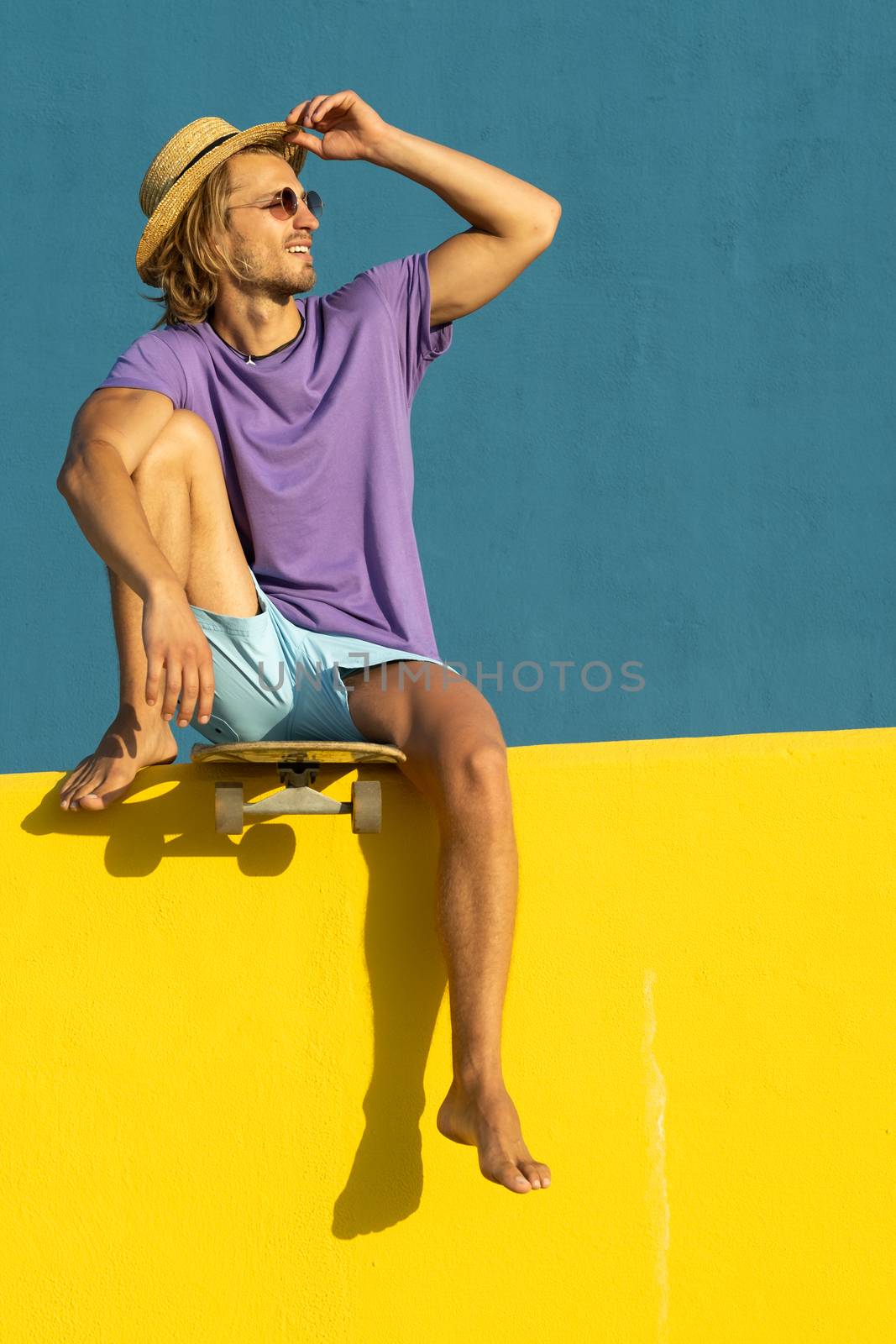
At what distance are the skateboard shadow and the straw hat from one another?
0.87 metres

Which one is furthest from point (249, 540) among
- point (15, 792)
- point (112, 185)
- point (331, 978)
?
point (112, 185)

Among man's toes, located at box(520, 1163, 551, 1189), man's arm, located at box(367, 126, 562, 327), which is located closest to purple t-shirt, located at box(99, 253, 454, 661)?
man's arm, located at box(367, 126, 562, 327)

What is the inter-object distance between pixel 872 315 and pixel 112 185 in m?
1.65

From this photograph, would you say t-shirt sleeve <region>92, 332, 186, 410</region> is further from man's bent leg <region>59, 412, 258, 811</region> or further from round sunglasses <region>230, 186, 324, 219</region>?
round sunglasses <region>230, 186, 324, 219</region>

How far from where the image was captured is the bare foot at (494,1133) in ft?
5.84

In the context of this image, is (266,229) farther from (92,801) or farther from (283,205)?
(92,801)

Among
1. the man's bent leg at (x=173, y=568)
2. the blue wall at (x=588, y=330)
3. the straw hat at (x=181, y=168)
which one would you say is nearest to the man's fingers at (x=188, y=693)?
the man's bent leg at (x=173, y=568)

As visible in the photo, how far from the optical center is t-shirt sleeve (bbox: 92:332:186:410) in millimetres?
2260

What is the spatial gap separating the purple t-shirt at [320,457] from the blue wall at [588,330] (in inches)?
39.5

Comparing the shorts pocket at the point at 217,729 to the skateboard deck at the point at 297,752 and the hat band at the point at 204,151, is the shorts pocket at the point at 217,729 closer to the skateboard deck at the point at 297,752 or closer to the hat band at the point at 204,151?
the skateboard deck at the point at 297,752

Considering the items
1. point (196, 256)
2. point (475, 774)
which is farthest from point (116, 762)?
point (196, 256)

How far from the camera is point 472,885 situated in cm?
198

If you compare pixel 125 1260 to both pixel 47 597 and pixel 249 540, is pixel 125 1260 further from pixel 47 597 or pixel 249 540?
pixel 47 597

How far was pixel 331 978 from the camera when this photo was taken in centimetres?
209
